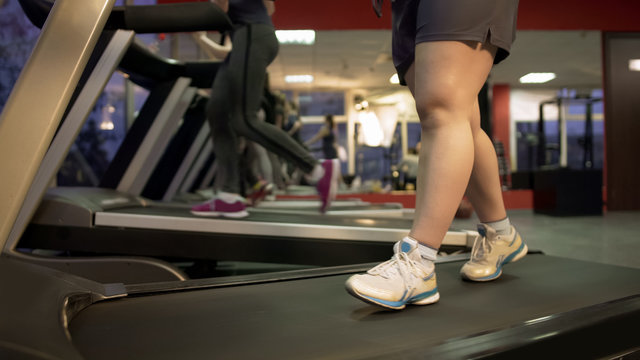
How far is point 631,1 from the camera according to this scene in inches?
198

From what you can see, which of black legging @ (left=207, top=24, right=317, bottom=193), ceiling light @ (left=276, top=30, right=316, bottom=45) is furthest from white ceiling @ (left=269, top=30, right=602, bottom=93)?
black legging @ (left=207, top=24, right=317, bottom=193)

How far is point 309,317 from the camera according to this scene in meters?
0.87

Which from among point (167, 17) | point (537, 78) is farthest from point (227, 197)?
point (537, 78)

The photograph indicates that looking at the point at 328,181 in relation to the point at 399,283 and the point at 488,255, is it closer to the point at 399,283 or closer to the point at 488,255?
the point at 488,255

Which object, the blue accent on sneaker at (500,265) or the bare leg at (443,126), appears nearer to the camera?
the bare leg at (443,126)

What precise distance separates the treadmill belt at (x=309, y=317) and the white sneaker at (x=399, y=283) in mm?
28

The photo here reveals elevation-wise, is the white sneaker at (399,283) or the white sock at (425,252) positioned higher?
the white sock at (425,252)

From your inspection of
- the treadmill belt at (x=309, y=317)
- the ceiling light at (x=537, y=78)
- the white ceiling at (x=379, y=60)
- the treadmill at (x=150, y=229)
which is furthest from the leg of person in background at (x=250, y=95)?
the ceiling light at (x=537, y=78)

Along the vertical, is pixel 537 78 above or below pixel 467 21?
above

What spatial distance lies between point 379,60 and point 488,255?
5.04m

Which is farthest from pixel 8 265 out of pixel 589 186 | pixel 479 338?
pixel 589 186

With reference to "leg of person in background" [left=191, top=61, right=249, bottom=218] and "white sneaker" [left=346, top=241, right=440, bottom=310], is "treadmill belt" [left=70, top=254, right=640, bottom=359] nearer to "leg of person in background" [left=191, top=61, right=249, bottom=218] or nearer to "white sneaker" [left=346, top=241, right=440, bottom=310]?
"white sneaker" [left=346, top=241, right=440, bottom=310]

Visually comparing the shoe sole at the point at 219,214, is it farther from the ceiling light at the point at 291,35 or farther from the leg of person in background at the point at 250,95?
the ceiling light at the point at 291,35

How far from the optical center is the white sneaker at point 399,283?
866 millimetres
